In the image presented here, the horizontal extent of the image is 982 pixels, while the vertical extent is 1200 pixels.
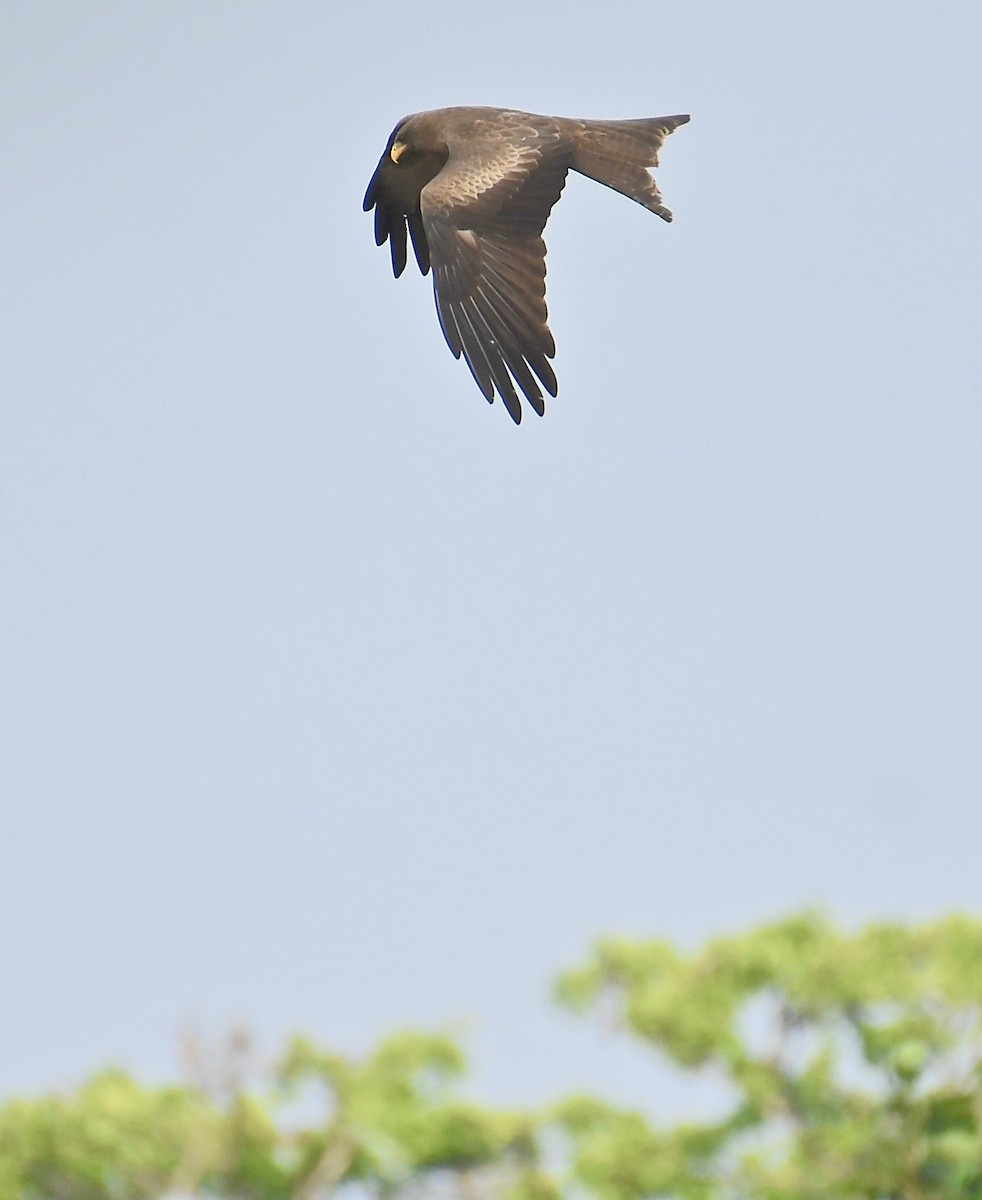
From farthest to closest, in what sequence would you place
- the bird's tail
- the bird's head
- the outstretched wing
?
the bird's head → the bird's tail → the outstretched wing

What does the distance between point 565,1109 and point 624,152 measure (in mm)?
19384

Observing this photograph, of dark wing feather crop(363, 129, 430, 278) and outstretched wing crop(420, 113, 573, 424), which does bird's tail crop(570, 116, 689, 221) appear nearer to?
outstretched wing crop(420, 113, 573, 424)

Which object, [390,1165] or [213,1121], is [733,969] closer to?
[390,1165]

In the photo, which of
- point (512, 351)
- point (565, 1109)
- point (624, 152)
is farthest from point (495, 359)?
point (565, 1109)

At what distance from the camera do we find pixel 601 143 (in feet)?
34.0

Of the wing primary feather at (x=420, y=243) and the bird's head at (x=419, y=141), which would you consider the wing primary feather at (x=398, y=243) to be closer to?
the wing primary feather at (x=420, y=243)

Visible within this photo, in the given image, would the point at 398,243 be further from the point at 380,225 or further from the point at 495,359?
the point at 495,359

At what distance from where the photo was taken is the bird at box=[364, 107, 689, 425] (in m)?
9.42

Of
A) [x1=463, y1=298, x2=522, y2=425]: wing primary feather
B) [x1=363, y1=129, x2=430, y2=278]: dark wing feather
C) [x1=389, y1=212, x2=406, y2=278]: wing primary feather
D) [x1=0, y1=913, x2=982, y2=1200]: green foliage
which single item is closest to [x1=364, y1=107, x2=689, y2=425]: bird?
[x1=463, y1=298, x2=522, y2=425]: wing primary feather

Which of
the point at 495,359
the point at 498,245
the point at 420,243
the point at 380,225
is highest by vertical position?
the point at 380,225

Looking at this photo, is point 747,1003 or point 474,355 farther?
point 747,1003

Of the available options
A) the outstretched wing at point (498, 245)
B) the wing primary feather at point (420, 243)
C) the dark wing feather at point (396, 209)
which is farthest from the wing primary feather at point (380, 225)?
the outstretched wing at point (498, 245)

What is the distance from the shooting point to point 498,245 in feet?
32.5

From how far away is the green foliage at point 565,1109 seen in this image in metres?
26.6
